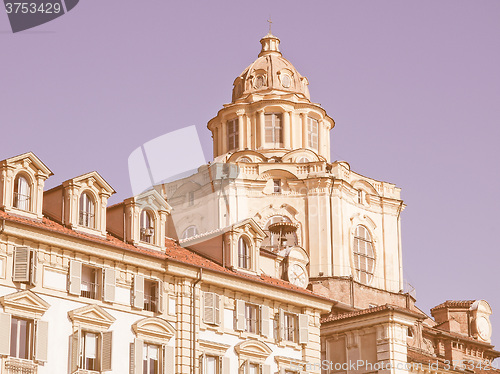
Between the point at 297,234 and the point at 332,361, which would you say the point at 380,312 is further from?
the point at 297,234

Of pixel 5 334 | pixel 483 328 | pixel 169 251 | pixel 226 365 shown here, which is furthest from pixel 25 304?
pixel 483 328

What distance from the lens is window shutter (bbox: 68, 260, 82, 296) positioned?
159 feet

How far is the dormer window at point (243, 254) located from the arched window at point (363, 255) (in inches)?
1297

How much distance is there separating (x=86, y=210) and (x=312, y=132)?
46.2m

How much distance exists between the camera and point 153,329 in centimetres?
5116

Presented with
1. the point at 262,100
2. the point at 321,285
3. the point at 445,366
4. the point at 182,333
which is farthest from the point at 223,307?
the point at 262,100

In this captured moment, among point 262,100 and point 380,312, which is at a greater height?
point 262,100

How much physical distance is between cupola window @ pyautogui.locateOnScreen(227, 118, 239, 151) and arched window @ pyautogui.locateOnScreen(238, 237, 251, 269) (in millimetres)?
37197

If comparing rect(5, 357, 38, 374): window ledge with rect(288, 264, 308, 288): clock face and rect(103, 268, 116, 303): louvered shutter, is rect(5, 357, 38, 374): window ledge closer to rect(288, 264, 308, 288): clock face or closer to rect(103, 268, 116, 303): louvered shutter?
rect(103, 268, 116, 303): louvered shutter

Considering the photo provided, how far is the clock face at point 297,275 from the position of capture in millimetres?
62044

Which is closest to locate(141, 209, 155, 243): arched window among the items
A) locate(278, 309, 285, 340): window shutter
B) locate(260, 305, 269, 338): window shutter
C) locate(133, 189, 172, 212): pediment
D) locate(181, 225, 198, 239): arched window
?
locate(133, 189, 172, 212): pediment

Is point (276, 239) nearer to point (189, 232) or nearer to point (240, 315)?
point (189, 232)

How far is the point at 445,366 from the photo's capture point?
69.1 meters

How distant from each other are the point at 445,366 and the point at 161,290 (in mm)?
22936
